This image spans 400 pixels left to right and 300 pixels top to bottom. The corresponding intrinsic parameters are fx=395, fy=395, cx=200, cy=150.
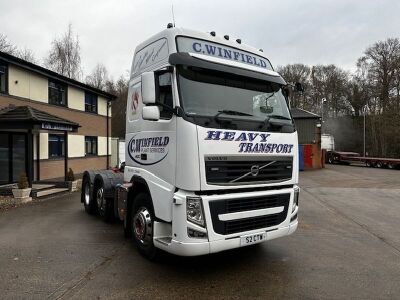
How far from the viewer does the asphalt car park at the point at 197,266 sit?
4.83m

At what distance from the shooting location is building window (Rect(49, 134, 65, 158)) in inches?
798

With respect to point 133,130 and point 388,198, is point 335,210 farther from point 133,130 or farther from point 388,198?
point 133,130

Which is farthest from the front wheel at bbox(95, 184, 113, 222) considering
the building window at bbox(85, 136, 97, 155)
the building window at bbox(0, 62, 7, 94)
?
the building window at bbox(85, 136, 97, 155)

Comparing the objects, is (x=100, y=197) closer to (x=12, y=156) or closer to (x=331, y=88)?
(x=12, y=156)

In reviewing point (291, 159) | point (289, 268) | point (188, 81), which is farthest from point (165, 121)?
point (289, 268)

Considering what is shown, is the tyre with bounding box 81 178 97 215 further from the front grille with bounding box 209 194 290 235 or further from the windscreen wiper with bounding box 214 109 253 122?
the windscreen wiper with bounding box 214 109 253 122

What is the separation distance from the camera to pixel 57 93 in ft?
68.8

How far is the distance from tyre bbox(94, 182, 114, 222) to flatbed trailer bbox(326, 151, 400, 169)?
31.7 metres

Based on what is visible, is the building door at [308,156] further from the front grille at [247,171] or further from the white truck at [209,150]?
the front grille at [247,171]

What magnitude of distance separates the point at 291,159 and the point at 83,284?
133 inches

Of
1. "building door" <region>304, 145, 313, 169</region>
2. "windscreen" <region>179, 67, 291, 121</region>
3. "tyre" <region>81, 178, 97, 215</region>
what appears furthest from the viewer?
"building door" <region>304, 145, 313, 169</region>

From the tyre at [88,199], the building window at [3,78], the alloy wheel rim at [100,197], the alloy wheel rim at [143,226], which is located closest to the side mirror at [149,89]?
the alloy wheel rim at [143,226]

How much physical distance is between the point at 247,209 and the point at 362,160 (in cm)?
3666

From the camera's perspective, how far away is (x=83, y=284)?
5.02m
